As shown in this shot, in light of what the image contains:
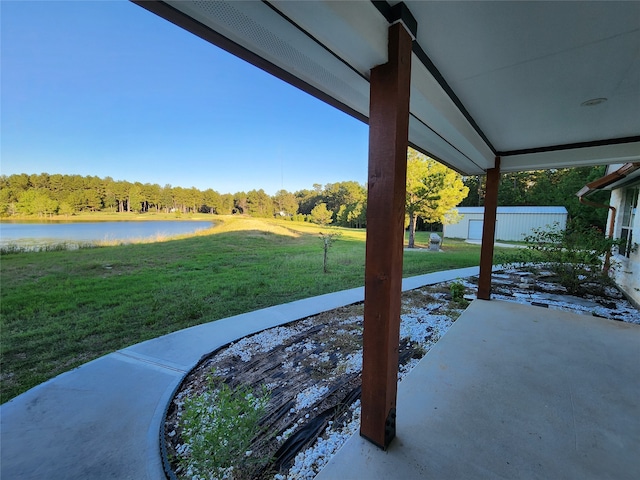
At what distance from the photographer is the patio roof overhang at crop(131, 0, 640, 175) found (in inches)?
45.1

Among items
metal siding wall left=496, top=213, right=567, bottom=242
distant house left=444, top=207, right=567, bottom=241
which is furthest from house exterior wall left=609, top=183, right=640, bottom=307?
metal siding wall left=496, top=213, right=567, bottom=242

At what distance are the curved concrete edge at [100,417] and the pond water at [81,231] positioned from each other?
10.2ft

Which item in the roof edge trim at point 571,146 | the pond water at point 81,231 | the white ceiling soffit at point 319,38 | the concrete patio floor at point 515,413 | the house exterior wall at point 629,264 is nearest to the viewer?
the white ceiling soffit at point 319,38

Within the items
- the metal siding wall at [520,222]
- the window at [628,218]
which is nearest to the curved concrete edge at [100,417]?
the window at [628,218]

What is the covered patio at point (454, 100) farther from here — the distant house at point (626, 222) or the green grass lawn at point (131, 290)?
the distant house at point (626, 222)

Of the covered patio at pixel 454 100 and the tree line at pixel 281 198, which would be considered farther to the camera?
the tree line at pixel 281 198

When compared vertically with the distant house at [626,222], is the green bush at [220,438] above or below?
below

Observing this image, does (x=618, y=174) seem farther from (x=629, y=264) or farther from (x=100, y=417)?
(x=100, y=417)

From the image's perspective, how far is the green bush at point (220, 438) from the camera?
1.40 meters

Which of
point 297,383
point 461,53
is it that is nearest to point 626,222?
point 461,53

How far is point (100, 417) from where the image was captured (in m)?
1.76

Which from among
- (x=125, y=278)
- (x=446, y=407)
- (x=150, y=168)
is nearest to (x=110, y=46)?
(x=150, y=168)

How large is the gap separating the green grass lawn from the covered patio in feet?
10.0

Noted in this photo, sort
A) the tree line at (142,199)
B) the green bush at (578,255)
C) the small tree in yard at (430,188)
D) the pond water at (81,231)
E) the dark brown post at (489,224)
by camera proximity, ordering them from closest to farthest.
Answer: the tree line at (142,199) < the pond water at (81,231) < the dark brown post at (489,224) < the green bush at (578,255) < the small tree in yard at (430,188)
